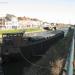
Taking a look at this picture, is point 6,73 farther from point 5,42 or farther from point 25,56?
point 5,42

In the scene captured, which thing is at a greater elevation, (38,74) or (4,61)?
(38,74)

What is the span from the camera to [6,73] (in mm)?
14125

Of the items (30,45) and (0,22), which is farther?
(0,22)

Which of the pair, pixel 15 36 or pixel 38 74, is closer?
pixel 38 74

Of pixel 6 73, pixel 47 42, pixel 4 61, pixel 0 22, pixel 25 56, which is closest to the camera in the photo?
pixel 6 73

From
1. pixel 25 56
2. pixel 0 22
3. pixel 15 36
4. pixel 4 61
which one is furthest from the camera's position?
pixel 0 22

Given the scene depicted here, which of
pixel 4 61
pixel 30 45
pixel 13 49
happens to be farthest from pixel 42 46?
pixel 4 61

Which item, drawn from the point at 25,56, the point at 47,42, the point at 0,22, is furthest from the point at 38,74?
the point at 0,22

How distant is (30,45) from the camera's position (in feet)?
68.4

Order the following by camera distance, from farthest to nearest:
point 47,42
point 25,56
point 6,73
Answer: point 47,42, point 25,56, point 6,73

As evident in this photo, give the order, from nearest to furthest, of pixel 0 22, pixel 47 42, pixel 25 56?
pixel 25 56, pixel 47 42, pixel 0 22

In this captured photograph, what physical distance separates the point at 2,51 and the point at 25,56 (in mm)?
1589

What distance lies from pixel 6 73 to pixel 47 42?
427 inches

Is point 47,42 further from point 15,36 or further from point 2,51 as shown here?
point 2,51
